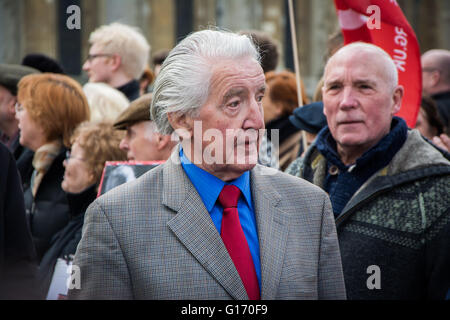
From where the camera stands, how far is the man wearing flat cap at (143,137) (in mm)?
4047

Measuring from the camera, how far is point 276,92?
534 centimetres

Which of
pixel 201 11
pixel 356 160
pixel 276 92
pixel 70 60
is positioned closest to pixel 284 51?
pixel 201 11

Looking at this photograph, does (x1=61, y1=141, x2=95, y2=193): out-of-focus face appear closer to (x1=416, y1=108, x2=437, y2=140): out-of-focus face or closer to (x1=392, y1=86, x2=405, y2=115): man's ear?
(x1=392, y1=86, x2=405, y2=115): man's ear

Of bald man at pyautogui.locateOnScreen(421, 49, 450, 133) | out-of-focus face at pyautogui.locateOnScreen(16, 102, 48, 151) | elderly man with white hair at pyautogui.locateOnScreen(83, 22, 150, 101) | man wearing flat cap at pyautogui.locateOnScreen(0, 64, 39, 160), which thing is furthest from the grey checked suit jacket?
bald man at pyautogui.locateOnScreen(421, 49, 450, 133)

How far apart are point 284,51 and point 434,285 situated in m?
23.2

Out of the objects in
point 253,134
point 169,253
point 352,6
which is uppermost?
point 352,6

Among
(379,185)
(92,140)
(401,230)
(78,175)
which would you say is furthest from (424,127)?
(78,175)

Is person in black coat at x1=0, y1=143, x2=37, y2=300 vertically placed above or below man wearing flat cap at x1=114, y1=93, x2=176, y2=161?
below

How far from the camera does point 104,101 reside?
527 cm

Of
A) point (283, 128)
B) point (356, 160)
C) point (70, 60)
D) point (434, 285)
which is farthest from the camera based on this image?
point (70, 60)

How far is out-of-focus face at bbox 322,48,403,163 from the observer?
3.60 m

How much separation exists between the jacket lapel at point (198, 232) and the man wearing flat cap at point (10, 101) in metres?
3.16

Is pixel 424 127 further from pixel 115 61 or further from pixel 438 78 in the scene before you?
pixel 115 61
